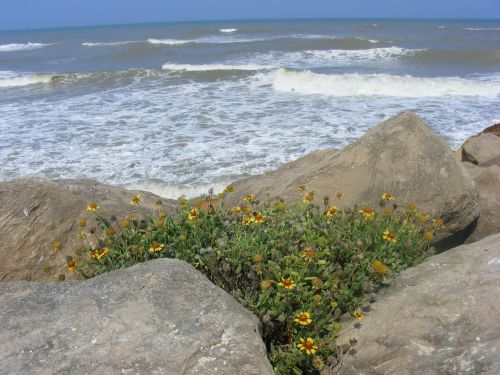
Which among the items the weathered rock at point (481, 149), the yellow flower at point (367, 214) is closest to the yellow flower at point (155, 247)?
the yellow flower at point (367, 214)

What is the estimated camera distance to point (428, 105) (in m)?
13.0

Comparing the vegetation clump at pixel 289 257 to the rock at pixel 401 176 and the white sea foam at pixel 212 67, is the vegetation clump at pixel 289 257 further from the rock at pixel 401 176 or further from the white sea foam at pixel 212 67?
the white sea foam at pixel 212 67

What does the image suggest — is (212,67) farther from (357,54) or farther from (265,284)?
(265,284)

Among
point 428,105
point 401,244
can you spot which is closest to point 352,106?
point 428,105

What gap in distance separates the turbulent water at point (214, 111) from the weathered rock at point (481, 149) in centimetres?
227

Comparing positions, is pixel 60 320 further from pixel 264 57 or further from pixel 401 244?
pixel 264 57

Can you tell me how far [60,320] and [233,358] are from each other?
791 mm

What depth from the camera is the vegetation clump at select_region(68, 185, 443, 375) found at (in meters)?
2.58

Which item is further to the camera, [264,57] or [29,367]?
[264,57]

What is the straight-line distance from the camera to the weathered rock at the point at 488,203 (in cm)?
481

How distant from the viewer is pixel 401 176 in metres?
4.19

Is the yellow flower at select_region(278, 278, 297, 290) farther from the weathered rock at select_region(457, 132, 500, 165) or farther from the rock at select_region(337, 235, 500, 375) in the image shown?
the weathered rock at select_region(457, 132, 500, 165)

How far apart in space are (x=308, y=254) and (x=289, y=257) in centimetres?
14

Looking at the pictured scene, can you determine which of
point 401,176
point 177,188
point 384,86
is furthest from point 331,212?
point 384,86
